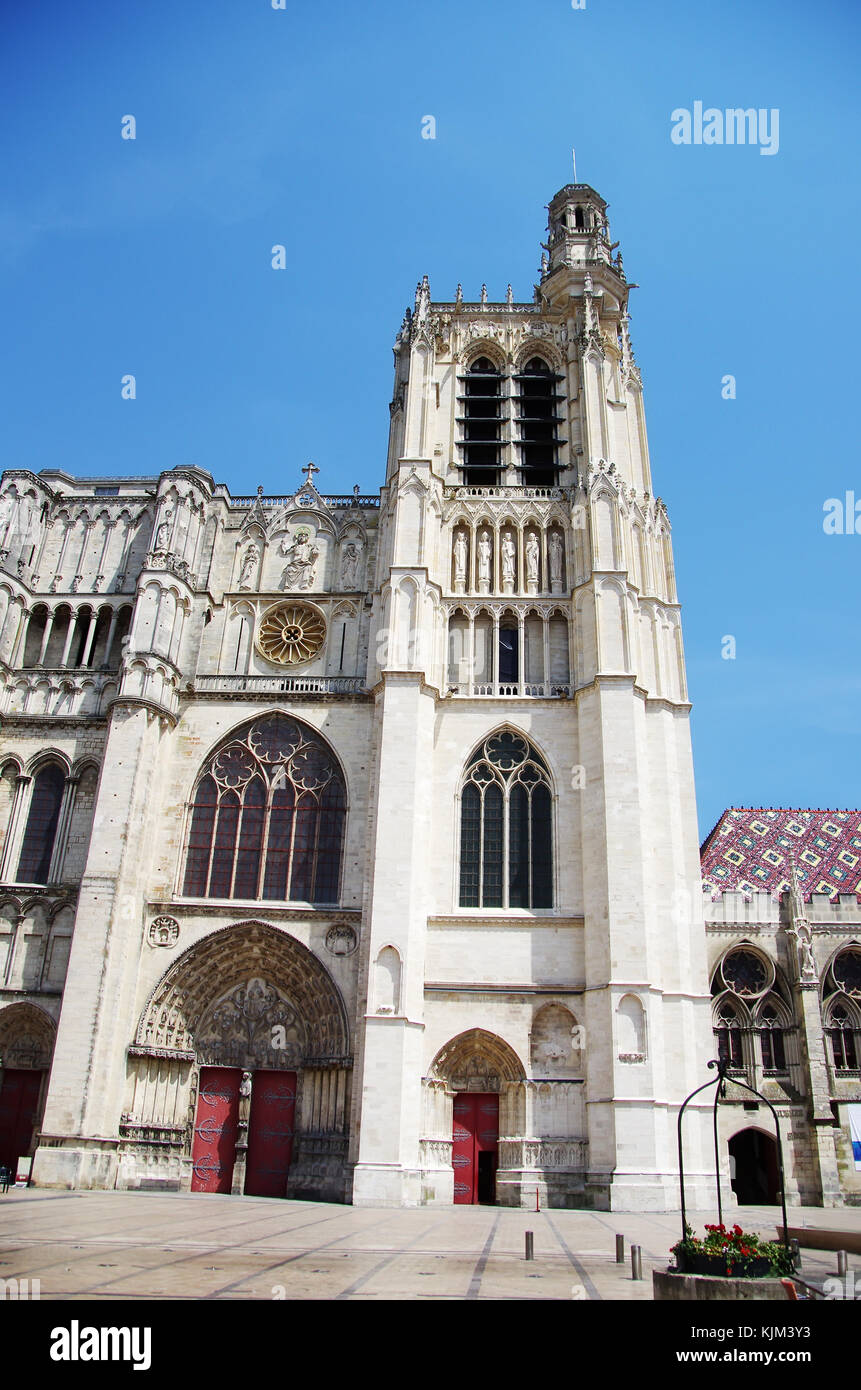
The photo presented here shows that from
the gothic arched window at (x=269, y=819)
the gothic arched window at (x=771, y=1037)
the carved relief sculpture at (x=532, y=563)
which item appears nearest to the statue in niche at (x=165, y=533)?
the gothic arched window at (x=269, y=819)

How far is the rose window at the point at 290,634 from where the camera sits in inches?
1094

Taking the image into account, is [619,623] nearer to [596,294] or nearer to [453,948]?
[453,948]

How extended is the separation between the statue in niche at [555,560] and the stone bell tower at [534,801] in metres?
0.10

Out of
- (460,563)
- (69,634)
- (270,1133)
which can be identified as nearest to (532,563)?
(460,563)

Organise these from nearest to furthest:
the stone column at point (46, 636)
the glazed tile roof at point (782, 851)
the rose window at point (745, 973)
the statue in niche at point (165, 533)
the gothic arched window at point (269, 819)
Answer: the gothic arched window at point (269, 819)
the statue in niche at point (165, 533)
the stone column at point (46, 636)
the rose window at point (745, 973)
the glazed tile roof at point (782, 851)

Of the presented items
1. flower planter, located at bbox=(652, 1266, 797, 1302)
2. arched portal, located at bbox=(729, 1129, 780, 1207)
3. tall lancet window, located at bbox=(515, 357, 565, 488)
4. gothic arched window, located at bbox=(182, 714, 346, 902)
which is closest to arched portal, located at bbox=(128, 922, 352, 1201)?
gothic arched window, located at bbox=(182, 714, 346, 902)

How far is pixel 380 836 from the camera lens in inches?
900

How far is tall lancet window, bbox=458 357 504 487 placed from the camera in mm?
30578

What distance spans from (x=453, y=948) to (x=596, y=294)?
21.4 m

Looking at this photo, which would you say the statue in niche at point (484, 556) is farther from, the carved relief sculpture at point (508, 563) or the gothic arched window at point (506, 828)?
the gothic arched window at point (506, 828)

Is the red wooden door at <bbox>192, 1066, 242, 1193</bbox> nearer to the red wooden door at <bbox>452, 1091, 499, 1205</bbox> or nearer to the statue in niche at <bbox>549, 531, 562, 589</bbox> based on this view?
the red wooden door at <bbox>452, 1091, 499, 1205</bbox>

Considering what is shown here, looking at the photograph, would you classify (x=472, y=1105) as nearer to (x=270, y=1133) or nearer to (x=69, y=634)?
(x=270, y=1133)

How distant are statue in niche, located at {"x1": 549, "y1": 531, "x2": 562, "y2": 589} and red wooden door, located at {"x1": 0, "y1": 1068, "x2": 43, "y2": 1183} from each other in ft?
59.8
